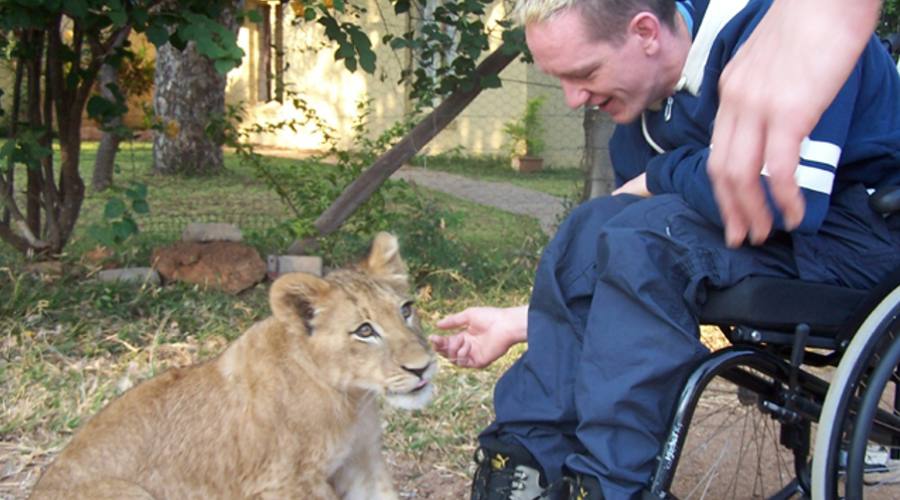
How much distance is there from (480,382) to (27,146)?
263cm

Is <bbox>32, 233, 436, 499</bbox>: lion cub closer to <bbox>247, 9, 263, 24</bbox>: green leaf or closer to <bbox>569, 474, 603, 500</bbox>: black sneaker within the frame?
<bbox>569, 474, 603, 500</bbox>: black sneaker

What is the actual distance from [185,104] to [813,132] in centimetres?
1127

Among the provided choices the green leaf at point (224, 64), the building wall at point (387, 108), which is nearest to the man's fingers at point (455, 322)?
the green leaf at point (224, 64)

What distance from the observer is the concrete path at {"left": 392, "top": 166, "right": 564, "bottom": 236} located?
1038 centimetres

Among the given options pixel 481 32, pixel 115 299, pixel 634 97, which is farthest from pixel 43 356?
pixel 634 97

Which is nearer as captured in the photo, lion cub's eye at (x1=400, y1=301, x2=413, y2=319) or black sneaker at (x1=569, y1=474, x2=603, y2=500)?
black sneaker at (x1=569, y1=474, x2=603, y2=500)

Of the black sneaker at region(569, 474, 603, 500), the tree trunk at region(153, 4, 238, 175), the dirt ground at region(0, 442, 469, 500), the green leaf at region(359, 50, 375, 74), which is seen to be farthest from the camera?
the tree trunk at region(153, 4, 238, 175)

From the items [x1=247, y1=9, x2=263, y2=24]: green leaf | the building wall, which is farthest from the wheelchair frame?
the building wall

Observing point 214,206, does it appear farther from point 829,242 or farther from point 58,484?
point 829,242

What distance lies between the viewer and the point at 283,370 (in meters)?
3.23

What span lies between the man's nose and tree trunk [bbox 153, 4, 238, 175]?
10.0 metres

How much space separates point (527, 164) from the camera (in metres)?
15.6

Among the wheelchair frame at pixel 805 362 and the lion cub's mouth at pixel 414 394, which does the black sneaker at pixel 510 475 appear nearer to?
the wheelchair frame at pixel 805 362

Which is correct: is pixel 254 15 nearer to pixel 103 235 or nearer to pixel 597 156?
pixel 103 235
